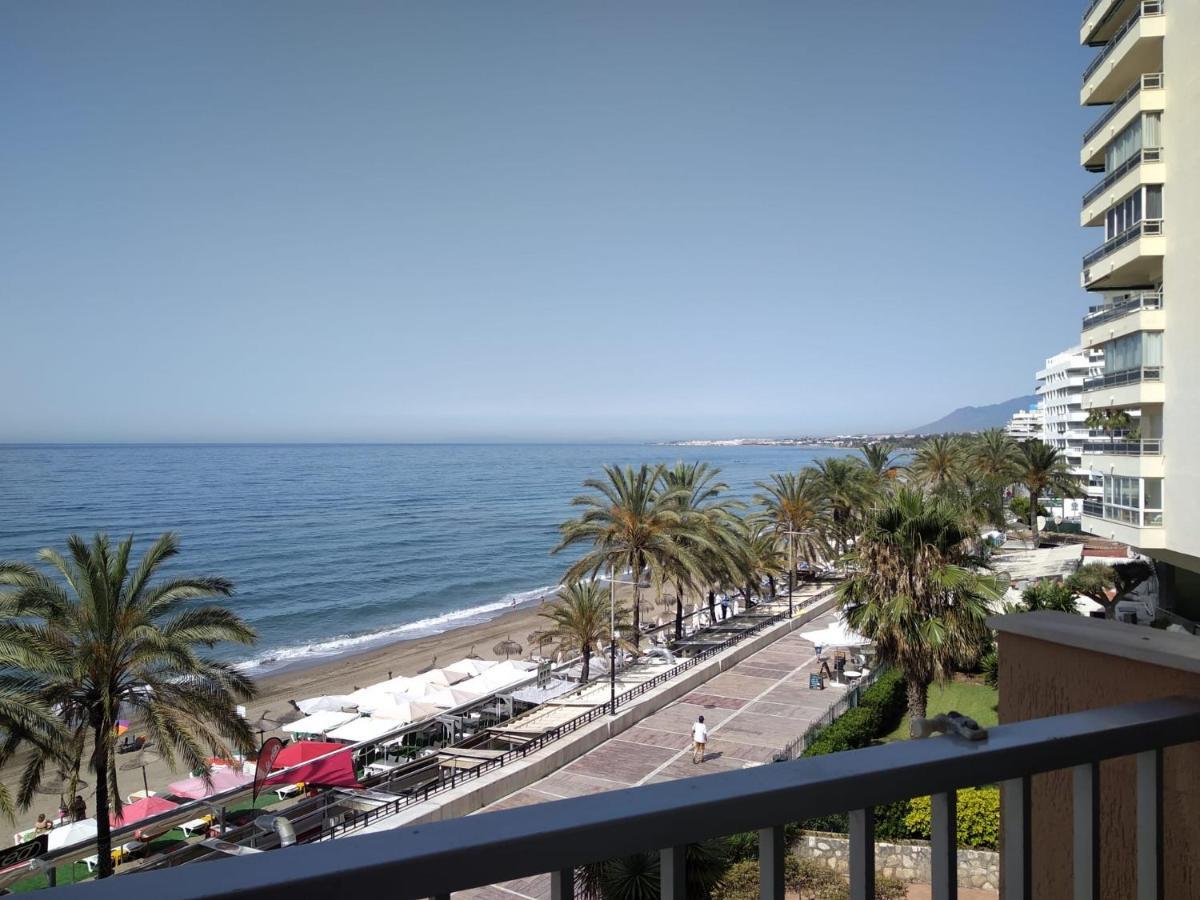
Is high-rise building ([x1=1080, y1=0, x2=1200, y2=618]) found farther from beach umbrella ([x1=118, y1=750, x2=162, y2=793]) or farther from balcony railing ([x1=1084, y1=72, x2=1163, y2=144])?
beach umbrella ([x1=118, y1=750, x2=162, y2=793])

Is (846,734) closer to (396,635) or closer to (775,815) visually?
(775,815)

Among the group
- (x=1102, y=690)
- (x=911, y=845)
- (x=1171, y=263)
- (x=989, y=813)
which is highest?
(x=1171, y=263)

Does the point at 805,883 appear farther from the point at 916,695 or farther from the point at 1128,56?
the point at 1128,56

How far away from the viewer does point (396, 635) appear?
146ft

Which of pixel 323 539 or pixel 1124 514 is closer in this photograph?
pixel 1124 514

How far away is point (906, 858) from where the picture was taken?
675 centimetres

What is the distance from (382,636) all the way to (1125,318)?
37559 mm

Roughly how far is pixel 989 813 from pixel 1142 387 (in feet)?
41.6

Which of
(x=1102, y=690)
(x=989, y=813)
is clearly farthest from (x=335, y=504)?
(x=1102, y=690)

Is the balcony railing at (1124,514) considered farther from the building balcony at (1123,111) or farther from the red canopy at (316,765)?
the red canopy at (316,765)

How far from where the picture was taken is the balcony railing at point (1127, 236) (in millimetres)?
18328

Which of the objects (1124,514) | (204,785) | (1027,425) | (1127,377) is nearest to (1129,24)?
(1127,377)

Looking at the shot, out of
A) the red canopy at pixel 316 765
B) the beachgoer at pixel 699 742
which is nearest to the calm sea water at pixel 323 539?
the red canopy at pixel 316 765

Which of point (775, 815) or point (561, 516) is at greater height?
point (775, 815)
